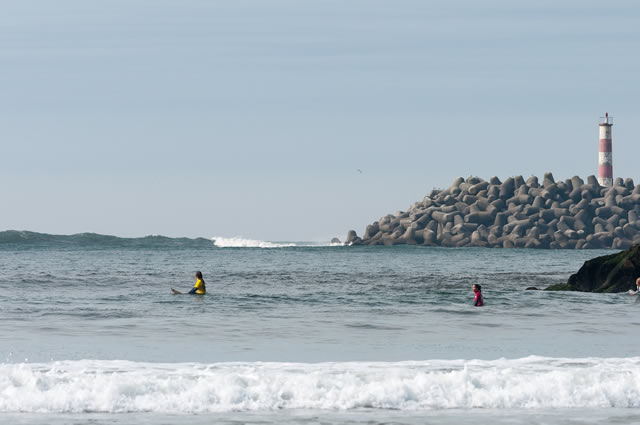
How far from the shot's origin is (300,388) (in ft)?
46.0

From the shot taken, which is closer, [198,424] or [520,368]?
[198,424]

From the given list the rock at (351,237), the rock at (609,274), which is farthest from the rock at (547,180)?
the rock at (609,274)

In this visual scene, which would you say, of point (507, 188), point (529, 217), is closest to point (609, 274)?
point (529, 217)

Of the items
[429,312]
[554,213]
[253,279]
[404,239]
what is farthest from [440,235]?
[429,312]

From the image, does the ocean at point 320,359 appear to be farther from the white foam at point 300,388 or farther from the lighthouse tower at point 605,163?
the lighthouse tower at point 605,163

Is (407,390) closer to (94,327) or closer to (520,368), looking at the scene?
(520,368)

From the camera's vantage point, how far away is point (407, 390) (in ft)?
45.6

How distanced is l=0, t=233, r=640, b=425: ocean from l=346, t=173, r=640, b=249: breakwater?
297ft

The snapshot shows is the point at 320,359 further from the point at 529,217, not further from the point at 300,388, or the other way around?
the point at 529,217

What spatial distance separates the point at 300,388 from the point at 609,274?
22807 millimetres

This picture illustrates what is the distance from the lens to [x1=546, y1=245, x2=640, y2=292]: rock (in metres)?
32.4

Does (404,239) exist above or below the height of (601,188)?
below

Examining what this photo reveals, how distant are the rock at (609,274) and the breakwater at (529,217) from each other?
84620 mm

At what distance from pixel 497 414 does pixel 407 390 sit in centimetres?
156
